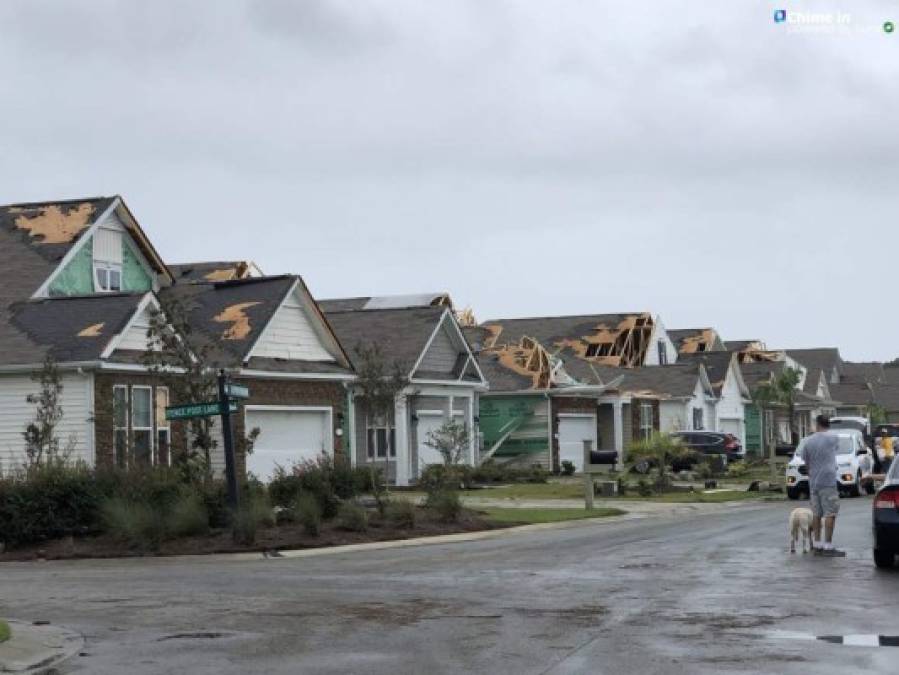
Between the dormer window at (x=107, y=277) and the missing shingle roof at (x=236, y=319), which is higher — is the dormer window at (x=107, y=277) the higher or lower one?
the higher one

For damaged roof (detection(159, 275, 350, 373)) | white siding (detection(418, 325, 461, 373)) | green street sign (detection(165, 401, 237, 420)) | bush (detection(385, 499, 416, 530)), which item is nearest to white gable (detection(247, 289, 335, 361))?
damaged roof (detection(159, 275, 350, 373))

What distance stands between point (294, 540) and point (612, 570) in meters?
7.33

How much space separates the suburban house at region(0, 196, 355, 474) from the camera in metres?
31.9

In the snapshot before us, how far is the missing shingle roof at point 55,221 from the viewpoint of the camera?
38281mm

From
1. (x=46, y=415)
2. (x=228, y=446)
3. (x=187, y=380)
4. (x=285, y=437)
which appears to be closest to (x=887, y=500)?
(x=228, y=446)

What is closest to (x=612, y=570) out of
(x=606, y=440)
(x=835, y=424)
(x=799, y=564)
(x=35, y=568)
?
(x=799, y=564)

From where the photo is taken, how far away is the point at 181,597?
16.3 m

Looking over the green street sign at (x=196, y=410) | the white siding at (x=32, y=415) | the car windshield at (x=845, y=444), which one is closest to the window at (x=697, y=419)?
the car windshield at (x=845, y=444)

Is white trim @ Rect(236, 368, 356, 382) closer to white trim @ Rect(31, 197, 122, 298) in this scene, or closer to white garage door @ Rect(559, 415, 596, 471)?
white trim @ Rect(31, 197, 122, 298)

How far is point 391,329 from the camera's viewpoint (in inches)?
1871

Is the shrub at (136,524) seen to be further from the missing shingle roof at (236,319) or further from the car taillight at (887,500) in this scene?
the missing shingle roof at (236,319)

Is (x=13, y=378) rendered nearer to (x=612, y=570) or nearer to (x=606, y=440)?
(x=612, y=570)

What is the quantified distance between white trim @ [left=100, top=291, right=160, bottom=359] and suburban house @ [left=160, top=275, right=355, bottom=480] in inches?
97.1

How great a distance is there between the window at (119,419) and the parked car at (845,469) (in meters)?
16.6
